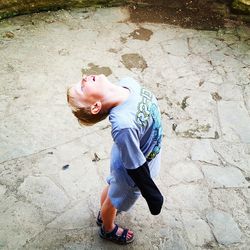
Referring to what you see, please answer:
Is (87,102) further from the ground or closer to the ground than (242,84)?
further from the ground

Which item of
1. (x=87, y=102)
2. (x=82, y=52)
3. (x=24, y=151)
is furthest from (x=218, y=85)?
(x=87, y=102)

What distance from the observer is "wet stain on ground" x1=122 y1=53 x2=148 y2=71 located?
415 cm

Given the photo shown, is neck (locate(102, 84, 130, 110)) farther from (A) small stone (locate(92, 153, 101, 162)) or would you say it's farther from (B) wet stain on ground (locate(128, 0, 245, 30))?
(B) wet stain on ground (locate(128, 0, 245, 30))

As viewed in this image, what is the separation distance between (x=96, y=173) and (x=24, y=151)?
66cm

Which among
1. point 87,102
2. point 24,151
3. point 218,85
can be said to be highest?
point 87,102

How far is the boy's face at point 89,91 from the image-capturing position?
1.94 meters

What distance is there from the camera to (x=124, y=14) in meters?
4.93

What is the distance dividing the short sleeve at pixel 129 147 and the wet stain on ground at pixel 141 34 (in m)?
2.94

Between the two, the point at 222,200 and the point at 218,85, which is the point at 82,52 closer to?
the point at 218,85

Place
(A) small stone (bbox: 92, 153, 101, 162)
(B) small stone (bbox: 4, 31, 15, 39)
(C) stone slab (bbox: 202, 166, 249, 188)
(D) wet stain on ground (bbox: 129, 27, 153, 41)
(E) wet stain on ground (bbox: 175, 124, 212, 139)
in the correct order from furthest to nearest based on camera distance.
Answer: (D) wet stain on ground (bbox: 129, 27, 153, 41) → (B) small stone (bbox: 4, 31, 15, 39) → (E) wet stain on ground (bbox: 175, 124, 212, 139) → (A) small stone (bbox: 92, 153, 101, 162) → (C) stone slab (bbox: 202, 166, 249, 188)

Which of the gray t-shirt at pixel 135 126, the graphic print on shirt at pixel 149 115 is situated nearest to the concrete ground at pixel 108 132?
the graphic print on shirt at pixel 149 115

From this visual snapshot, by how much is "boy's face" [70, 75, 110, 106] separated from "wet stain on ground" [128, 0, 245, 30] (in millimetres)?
3060

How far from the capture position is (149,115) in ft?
6.36

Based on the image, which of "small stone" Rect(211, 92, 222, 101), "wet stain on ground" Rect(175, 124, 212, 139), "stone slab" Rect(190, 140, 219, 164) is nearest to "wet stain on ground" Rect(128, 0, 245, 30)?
"small stone" Rect(211, 92, 222, 101)
